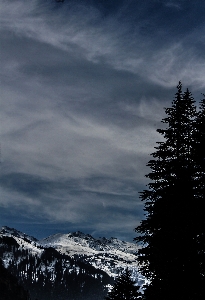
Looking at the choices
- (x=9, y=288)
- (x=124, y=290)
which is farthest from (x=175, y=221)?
(x=9, y=288)

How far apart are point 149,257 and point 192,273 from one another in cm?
233

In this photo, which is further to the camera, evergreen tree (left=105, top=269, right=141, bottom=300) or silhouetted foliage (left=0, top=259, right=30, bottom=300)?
silhouetted foliage (left=0, top=259, right=30, bottom=300)

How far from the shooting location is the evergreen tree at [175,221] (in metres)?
14.7

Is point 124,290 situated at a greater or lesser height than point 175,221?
lesser

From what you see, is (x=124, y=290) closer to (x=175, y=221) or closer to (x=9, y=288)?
(x=175, y=221)

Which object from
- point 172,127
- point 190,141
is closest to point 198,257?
point 190,141

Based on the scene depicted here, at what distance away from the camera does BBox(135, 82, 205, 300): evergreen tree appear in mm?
14734

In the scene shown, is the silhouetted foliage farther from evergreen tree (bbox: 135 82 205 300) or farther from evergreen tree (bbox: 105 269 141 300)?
evergreen tree (bbox: 135 82 205 300)

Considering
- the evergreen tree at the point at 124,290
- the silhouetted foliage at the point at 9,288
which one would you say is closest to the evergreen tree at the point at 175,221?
the evergreen tree at the point at 124,290

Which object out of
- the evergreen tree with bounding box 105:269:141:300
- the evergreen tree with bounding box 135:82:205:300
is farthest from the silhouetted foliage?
the evergreen tree with bounding box 135:82:205:300

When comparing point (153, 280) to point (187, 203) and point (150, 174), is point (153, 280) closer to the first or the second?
point (187, 203)

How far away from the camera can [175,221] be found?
15.5 m

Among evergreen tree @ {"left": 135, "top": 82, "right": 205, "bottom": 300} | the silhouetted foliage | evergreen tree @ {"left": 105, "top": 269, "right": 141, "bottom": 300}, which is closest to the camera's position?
evergreen tree @ {"left": 135, "top": 82, "right": 205, "bottom": 300}

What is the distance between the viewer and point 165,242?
Result: 51.0ft
